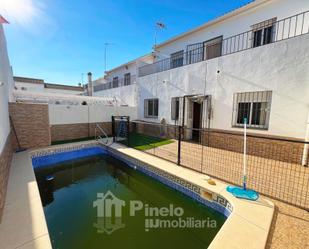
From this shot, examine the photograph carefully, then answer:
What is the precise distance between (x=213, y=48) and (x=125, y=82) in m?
9.33

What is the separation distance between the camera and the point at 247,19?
300 inches

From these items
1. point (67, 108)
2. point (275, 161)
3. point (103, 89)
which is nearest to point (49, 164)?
point (67, 108)

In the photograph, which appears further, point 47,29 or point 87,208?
point 47,29

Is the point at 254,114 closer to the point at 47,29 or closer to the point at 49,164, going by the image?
the point at 49,164

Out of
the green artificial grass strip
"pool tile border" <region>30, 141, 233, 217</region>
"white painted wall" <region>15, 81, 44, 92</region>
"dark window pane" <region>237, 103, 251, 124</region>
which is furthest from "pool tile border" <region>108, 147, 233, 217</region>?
"white painted wall" <region>15, 81, 44, 92</region>

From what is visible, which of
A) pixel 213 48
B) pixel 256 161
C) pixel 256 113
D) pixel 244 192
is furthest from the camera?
pixel 213 48

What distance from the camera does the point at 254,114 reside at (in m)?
6.52

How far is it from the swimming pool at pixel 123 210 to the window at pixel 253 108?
4377mm

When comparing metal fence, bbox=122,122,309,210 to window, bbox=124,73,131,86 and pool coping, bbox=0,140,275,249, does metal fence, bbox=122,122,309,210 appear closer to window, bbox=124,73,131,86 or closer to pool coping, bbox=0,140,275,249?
pool coping, bbox=0,140,275,249

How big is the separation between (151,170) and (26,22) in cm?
704

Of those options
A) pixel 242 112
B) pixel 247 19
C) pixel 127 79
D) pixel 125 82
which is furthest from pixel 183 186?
pixel 125 82

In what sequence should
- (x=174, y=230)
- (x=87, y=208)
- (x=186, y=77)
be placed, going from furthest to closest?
1. (x=186, y=77)
2. (x=87, y=208)
3. (x=174, y=230)

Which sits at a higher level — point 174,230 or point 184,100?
point 184,100

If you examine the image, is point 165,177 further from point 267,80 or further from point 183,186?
point 267,80
